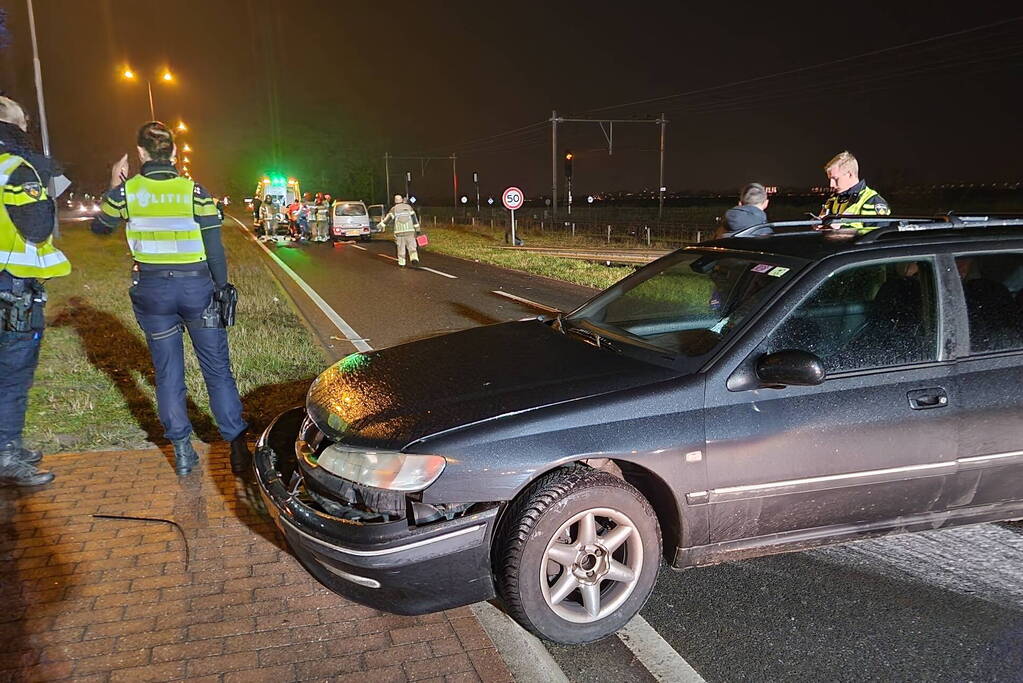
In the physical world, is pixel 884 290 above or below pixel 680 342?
above

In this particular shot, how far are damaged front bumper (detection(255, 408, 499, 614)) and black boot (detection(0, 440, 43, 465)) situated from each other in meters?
2.48

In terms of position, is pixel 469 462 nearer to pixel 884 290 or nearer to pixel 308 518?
pixel 308 518

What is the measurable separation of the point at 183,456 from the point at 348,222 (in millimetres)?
25589

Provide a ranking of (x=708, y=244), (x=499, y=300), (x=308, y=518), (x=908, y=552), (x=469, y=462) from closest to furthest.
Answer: (x=469, y=462) → (x=308, y=518) → (x=908, y=552) → (x=708, y=244) → (x=499, y=300)

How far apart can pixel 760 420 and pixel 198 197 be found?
131 inches

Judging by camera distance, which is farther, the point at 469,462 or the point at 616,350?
the point at 616,350

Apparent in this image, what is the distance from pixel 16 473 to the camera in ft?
14.0

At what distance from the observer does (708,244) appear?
4145 mm

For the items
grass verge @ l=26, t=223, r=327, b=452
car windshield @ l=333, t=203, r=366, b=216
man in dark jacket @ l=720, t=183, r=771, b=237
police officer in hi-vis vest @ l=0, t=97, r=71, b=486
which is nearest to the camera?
police officer in hi-vis vest @ l=0, t=97, r=71, b=486

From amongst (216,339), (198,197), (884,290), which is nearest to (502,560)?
(884,290)

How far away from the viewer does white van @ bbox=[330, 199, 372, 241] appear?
95.1ft

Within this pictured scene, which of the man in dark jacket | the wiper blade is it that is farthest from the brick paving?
the man in dark jacket

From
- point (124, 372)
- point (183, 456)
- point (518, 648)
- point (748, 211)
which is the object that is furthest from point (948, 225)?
point (124, 372)

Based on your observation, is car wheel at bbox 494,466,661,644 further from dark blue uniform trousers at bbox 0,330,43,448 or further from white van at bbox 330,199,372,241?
white van at bbox 330,199,372,241
